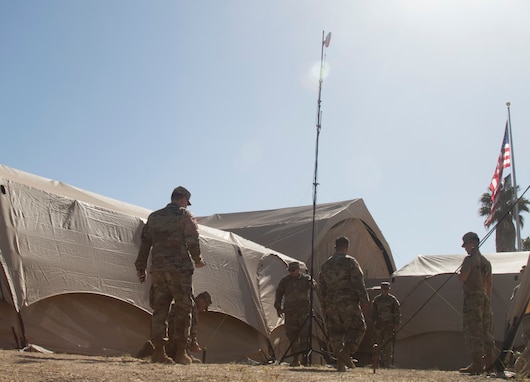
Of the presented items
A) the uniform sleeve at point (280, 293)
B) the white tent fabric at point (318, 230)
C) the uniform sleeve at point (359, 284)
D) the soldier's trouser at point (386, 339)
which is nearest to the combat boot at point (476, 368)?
the uniform sleeve at point (359, 284)

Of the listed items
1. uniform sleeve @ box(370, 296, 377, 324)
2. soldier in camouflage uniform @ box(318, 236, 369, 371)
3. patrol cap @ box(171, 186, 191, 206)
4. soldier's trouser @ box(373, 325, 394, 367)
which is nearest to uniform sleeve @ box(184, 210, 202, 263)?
patrol cap @ box(171, 186, 191, 206)

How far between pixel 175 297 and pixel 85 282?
2.31 meters

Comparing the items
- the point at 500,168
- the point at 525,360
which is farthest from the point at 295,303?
the point at 500,168

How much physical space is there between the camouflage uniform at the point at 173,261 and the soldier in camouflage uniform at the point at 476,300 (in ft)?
11.2

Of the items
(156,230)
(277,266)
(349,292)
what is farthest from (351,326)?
(277,266)

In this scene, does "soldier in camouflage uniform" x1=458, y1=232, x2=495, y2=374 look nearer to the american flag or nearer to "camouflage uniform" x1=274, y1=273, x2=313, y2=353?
"camouflage uniform" x1=274, y1=273, x2=313, y2=353

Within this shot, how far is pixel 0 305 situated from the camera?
7.22 metres

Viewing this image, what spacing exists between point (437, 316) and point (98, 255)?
25.2 ft

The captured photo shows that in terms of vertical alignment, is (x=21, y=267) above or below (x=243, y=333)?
above

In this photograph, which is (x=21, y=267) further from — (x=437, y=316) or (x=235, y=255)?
(x=437, y=316)

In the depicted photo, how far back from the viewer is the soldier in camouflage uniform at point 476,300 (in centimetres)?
747

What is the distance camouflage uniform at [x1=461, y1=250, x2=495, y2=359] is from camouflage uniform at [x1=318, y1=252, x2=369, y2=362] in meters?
1.38

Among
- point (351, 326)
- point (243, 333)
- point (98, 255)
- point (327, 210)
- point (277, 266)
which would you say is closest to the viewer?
point (351, 326)

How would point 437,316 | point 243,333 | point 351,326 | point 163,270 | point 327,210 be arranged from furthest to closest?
point 327,210 < point 437,316 < point 243,333 < point 351,326 < point 163,270
